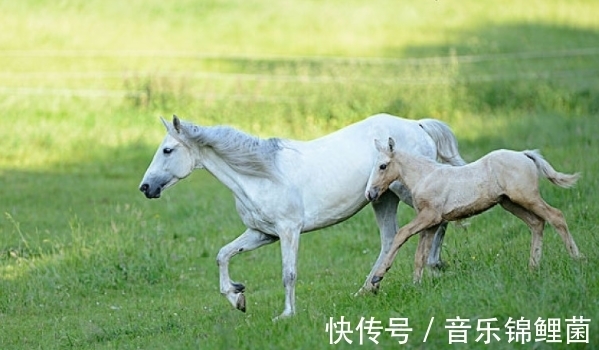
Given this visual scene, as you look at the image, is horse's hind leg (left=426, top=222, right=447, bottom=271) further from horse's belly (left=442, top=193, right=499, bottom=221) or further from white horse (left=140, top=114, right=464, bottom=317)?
horse's belly (left=442, top=193, right=499, bottom=221)

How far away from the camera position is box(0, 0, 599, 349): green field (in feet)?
26.3

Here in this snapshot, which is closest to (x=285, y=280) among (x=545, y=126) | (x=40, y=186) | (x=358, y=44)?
(x=40, y=186)

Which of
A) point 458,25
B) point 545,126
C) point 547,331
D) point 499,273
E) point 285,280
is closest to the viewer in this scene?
point 547,331

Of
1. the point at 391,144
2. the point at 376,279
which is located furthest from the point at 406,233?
the point at 391,144

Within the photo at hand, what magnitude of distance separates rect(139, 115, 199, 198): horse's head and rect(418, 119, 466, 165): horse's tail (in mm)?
2142

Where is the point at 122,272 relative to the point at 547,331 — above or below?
below

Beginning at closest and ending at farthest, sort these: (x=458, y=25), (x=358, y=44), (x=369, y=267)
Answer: (x=369, y=267) → (x=358, y=44) → (x=458, y=25)

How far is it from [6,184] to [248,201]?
8279mm

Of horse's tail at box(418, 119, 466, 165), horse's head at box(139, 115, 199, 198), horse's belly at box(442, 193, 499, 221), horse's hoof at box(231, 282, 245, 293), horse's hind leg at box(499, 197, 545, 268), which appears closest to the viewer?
horse's belly at box(442, 193, 499, 221)

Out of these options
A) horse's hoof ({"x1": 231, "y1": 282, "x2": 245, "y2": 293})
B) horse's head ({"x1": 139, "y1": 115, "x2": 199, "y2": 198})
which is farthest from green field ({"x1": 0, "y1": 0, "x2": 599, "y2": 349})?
horse's head ({"x1": 139, "y1": 115, "x2": 199, "y2": 198})

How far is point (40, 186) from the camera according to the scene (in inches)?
630

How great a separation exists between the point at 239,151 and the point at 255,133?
10369 mm

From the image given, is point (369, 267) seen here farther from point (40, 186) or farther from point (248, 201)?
point (40, 186)

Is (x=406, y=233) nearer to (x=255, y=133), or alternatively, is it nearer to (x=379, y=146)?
(x=379, y=146)
